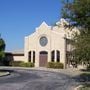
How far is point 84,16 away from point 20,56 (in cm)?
4683

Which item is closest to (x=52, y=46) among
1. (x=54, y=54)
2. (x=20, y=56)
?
(x=54, y=54)

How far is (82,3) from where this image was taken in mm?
22375

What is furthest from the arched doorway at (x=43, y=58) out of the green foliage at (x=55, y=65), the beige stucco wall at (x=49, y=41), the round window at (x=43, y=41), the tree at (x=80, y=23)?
the tree at (x=80, y=23)

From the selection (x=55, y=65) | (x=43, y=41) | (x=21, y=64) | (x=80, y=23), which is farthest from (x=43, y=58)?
(x=80, y=23)

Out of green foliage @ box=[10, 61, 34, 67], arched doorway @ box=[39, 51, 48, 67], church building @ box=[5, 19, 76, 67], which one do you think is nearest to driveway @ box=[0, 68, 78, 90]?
church building @ box=[5, 19, 76, 67]

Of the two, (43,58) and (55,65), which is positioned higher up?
(43,58)

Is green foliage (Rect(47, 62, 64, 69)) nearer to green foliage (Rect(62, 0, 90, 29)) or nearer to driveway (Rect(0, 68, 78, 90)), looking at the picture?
driveway (Rect(0, 68, 78, 90))

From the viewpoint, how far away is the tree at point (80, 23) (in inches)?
843

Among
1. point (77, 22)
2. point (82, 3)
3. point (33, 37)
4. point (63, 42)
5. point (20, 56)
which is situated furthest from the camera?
point (20, 56)

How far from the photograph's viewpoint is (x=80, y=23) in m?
23.9

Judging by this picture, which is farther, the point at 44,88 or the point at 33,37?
the point at 33,37

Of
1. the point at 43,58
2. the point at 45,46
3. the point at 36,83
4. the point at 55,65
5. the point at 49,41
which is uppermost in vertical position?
the point at 49,41

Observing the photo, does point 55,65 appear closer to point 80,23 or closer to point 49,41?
point 49,41

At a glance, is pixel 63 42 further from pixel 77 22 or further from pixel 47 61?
pixel 77 22
